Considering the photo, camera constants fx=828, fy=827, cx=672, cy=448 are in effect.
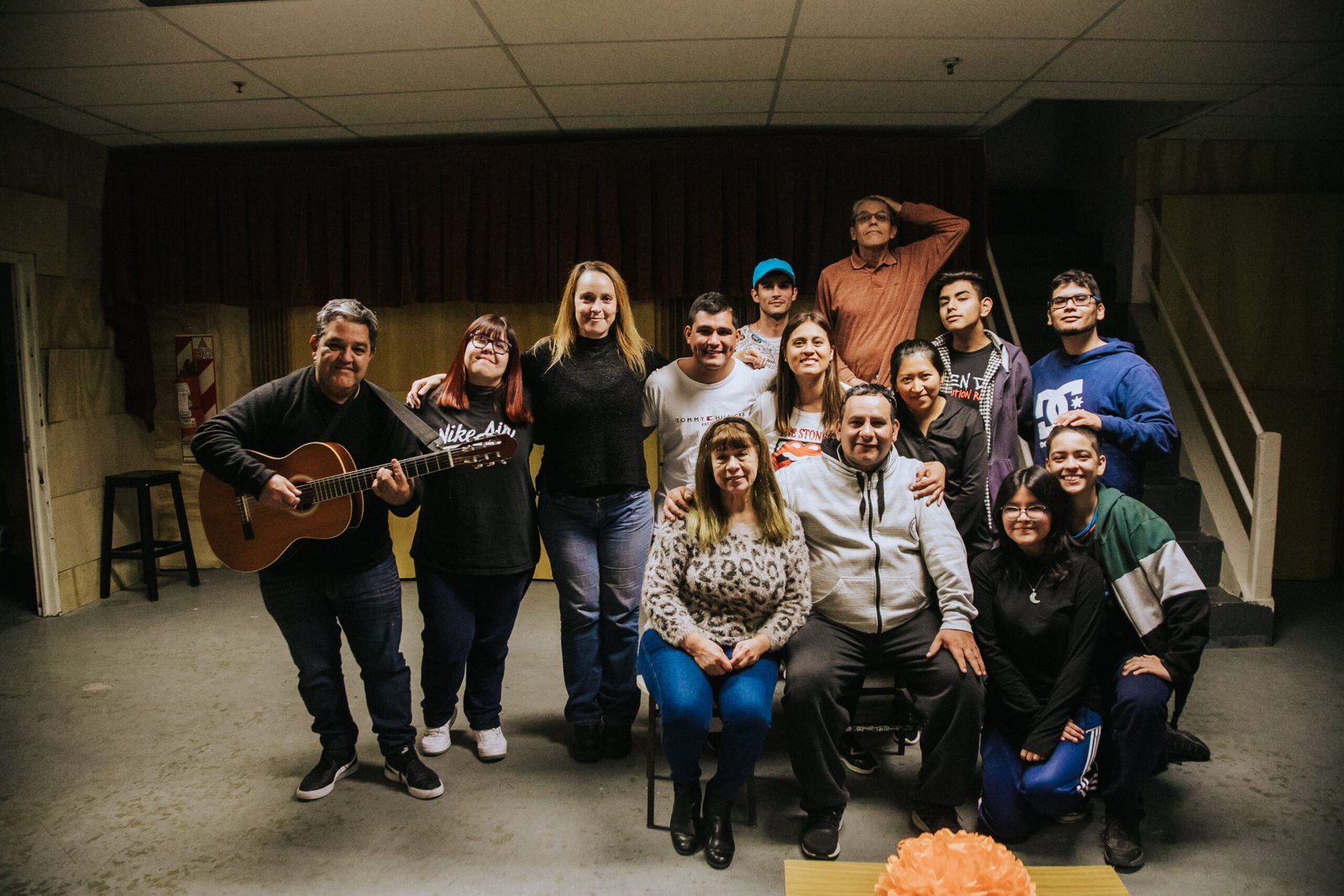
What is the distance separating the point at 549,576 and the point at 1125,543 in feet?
11.1

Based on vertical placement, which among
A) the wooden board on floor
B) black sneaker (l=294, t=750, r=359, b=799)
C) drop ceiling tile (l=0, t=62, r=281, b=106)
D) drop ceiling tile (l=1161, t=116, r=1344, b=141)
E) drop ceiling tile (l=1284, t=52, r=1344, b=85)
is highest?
drop ceiling tile (l=0, t=62, r=281, b=106)

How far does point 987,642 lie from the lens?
7.76ft

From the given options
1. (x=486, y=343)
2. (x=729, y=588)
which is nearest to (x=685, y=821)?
(x=729, y=588)

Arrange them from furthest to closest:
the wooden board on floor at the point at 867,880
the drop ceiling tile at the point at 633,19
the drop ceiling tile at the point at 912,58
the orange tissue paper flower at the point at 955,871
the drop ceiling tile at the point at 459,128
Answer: the drop ceiling tile at the point at 459,128
the drop ceiling tile at the point at 912,58
the drop ceiling tile at the point at 633,19
the wooden board on floor at the point at 867,880
the orange tissue paper flower at the point at 955,871

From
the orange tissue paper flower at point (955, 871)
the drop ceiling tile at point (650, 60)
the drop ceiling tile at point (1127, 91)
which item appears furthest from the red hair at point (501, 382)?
the drop ceiling tile at point (1127, 91)

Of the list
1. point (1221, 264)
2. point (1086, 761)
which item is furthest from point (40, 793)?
point (1221, 264)

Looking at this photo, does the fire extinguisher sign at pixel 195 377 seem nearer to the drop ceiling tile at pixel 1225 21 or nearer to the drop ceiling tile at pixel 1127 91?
the drop ceiling tile at pixel 1127 91

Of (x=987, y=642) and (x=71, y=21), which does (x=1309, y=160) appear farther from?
(x=71, y=21)

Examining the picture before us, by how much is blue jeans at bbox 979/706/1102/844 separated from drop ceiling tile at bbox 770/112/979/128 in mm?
3066

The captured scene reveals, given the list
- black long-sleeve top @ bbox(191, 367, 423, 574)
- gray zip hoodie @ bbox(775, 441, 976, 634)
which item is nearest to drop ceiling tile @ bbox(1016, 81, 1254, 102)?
gray zip hoodie @ bbox(775, 441, 976, 634)

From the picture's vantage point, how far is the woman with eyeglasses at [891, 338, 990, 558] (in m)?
2.60

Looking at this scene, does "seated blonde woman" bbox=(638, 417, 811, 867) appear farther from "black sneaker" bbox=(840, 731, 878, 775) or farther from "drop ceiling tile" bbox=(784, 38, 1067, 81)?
"drop ceiling tile" bbox=(784, 38, 1067, 81)

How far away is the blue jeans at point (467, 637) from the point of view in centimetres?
261

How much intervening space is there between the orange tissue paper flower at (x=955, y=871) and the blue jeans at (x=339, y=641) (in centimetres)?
163
